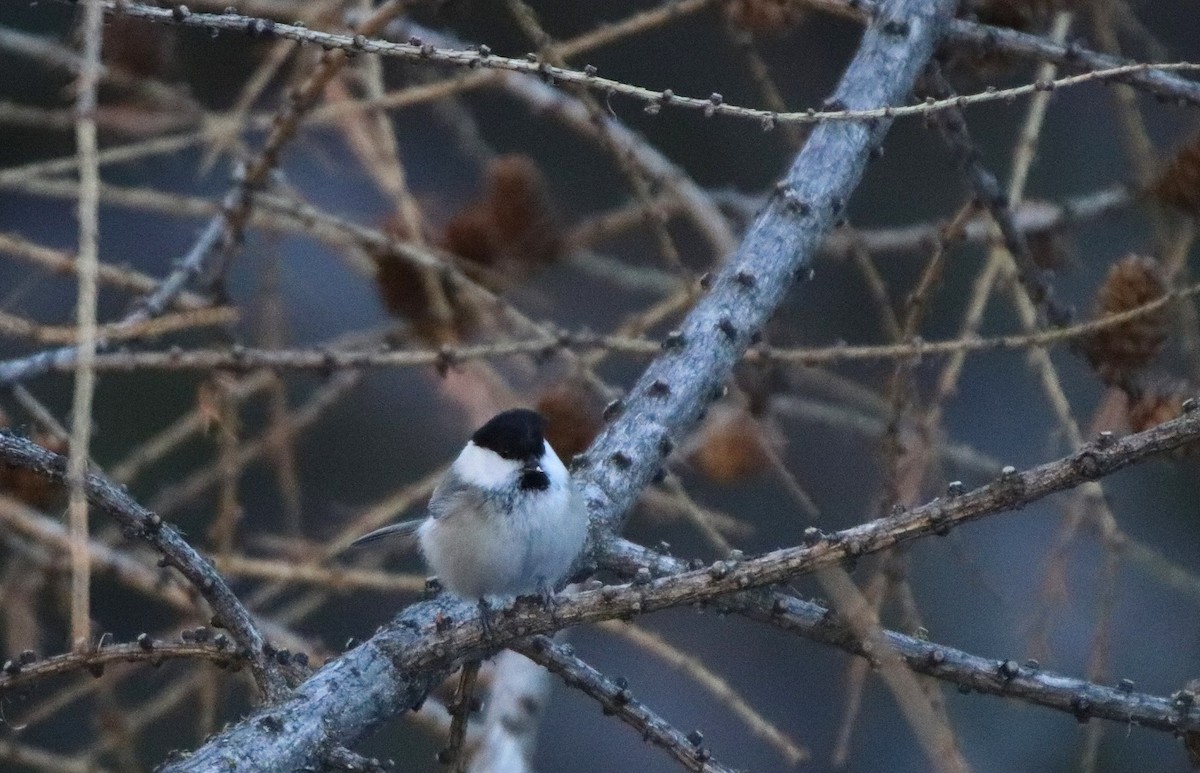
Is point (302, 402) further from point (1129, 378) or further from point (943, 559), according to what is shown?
point (1129, 378)

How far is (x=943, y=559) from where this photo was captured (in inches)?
189

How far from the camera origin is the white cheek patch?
2293 mm

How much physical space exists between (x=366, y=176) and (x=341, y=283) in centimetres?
75

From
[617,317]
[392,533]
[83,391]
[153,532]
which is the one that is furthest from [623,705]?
[617,317]

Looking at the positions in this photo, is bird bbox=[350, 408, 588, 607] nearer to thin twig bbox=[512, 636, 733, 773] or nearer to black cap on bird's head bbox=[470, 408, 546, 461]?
black cap on bird's head bbox=[470, 408, 546, 461]

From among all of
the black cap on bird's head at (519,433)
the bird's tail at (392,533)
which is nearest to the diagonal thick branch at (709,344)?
the black cap on bird's head at (519,433)

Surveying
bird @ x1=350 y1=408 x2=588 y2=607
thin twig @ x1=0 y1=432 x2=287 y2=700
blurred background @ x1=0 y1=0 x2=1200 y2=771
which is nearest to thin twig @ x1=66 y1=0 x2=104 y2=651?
thin twig @ x1=0 y1=432 x2=287 y2=700

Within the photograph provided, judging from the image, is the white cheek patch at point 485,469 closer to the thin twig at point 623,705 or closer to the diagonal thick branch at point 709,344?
the diagonal thick branch at point 709,344

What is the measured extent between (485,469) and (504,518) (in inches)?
5.6

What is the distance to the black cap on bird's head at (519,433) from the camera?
2283 mm

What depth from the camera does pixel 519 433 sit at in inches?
90.0

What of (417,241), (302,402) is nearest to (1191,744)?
(417,241)

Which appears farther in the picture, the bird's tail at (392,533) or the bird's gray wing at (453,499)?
the bird's tail at (392,533)

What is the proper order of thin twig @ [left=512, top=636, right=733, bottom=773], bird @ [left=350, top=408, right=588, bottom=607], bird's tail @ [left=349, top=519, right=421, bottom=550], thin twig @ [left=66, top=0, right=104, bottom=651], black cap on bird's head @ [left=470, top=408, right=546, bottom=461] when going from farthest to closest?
bird's tail @ [left=349, top=519, right=421, bottom=550]
black cap on bird's head @ [left=470, top=408, right=546, bottom=461]
bird @ [left=350, top=408, right=588, bottom=607]
thin twig @ [left=512, top=636, right=733, bottom=773]
thin twig @ [left=66, top=0, right=104, bottom=651]
